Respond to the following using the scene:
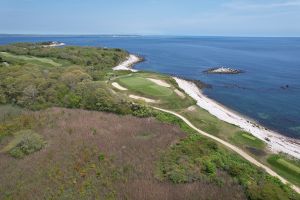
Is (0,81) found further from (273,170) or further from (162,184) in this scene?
(273,170)

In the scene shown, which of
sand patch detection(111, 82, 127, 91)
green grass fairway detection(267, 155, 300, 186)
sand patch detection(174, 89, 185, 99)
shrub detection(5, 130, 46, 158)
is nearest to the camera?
green grass fairway detection(267, 155, 300, 186)

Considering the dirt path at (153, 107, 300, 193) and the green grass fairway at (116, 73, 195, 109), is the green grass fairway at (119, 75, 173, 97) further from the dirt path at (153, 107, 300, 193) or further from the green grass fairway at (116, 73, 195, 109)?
the dirt path at (153, 107, 300, 193)

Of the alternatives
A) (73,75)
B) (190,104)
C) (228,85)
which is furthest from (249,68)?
(73,75)

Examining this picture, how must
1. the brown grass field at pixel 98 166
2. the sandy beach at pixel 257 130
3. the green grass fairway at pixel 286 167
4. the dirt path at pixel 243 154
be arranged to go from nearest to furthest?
the brown grass field at pixel 98 166 < the dirt path at pixel 243 154 < the green grass fairway at pixel 286 167 < the sandy beach at pixel 257 130

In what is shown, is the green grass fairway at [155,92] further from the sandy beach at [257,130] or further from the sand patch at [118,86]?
the sandy beach at [257,130]

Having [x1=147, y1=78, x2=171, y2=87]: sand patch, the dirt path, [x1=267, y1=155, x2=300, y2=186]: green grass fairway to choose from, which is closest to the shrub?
the dirt path

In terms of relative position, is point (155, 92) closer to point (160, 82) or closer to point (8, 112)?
point (160, 82)

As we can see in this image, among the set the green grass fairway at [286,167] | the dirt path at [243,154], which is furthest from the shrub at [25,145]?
the green grass fairway at [286,167]
